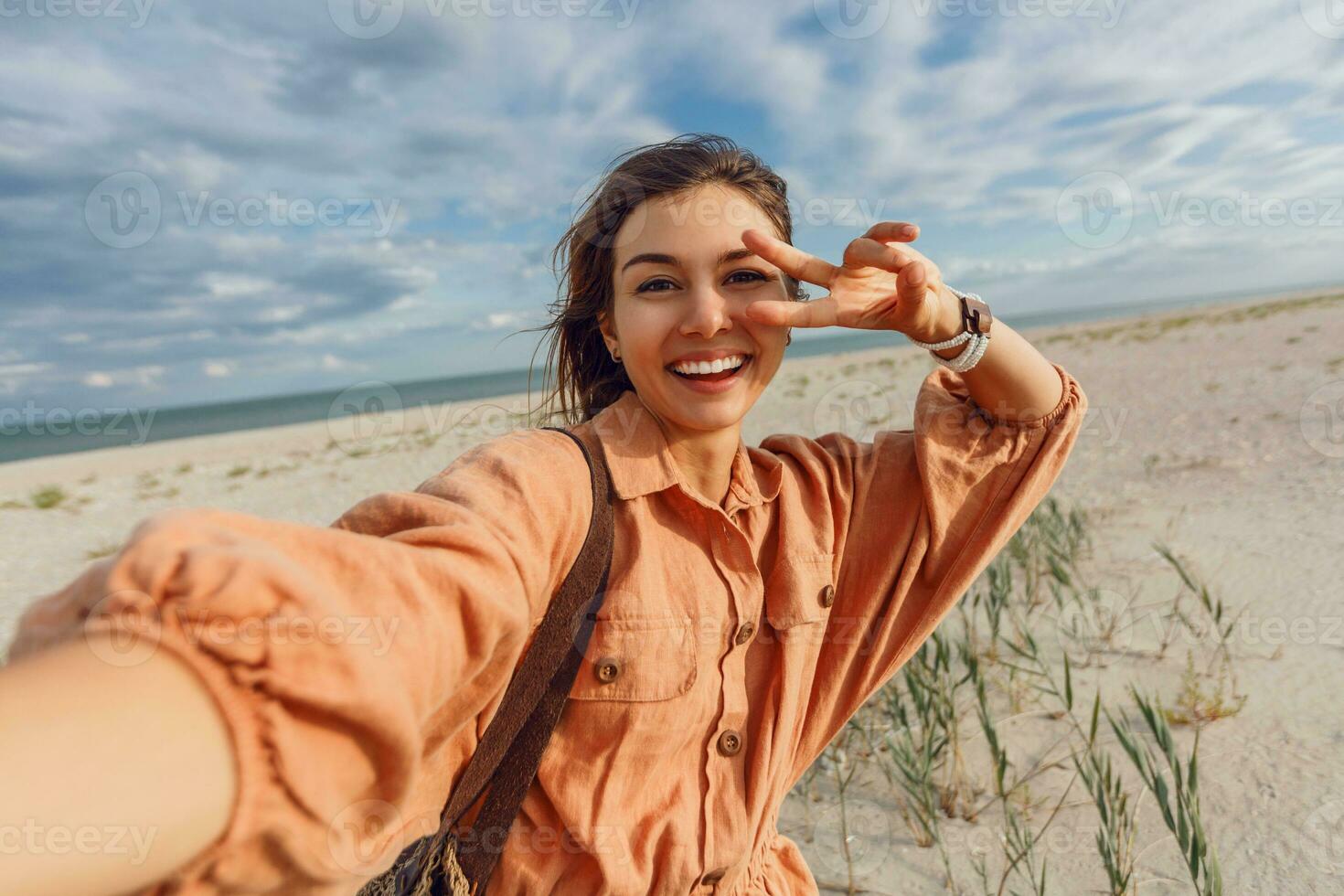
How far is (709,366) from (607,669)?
598mm

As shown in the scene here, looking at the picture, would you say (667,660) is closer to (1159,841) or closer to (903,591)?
(903,591)

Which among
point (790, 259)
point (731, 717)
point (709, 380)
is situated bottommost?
point (731, 717)

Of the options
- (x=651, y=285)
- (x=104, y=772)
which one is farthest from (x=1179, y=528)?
(x=104, y=772)

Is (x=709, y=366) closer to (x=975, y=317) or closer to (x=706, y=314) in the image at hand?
(x=706, y=314)

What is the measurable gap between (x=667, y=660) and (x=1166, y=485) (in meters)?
6.04

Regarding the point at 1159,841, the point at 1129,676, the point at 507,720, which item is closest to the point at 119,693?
the point at 507,720

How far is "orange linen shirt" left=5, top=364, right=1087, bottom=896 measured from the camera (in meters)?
0.63

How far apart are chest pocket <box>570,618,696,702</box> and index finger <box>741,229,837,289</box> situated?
671 mm

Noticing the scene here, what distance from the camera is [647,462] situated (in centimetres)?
142

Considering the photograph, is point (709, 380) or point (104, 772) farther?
point (709, 380)

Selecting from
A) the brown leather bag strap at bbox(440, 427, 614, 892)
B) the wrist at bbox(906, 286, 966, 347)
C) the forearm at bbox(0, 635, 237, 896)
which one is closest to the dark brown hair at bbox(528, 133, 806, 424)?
the wrist at bbox(906, 286, 966, 347)

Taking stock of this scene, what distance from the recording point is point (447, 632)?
81 cm

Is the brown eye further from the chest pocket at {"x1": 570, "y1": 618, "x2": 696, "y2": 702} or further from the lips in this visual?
the chest pocket at {"x1": 570, "y1": 618, "x2": 696, "y2": 702}

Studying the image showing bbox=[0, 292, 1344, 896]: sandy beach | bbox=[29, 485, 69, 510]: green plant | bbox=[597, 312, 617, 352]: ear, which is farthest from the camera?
bbox=[29, 485, 69, 510]: green plant
